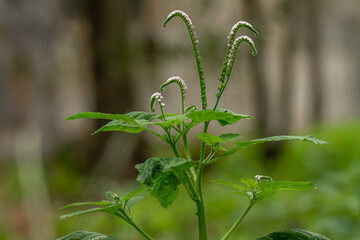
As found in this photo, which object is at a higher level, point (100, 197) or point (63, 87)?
point (63, 87)

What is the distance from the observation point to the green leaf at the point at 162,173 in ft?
2.79

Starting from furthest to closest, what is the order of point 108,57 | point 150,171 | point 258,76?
point 258,76 < point 108,57 < point 150,171

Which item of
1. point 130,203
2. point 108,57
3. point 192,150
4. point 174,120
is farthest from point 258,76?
point 174,120

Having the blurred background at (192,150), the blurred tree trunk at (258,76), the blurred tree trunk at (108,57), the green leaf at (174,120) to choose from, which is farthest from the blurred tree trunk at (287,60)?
the green leaf at (174,120)

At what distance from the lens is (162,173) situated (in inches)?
35.4

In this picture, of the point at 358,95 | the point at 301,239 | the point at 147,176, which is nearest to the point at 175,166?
the point at 147,176

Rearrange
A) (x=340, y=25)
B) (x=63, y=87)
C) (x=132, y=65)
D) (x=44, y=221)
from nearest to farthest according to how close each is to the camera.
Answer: (x=44, y=221) < (x=132, y=65) < (x=63, y=87) < (x=340, y=25)

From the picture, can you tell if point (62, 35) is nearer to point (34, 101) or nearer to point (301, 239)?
point (34, 101)

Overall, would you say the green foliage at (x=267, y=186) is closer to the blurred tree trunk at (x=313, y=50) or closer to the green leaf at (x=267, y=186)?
the green leaf at (x=267, y=186)

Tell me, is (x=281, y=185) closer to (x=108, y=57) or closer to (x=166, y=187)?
(x=166, y=187)

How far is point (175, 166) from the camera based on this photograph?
869 millimetres

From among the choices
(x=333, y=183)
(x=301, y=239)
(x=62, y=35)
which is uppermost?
(x=62, y=35)

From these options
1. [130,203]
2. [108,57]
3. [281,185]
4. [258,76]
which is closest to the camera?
[281,185]

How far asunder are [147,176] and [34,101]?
15285 millimetres
